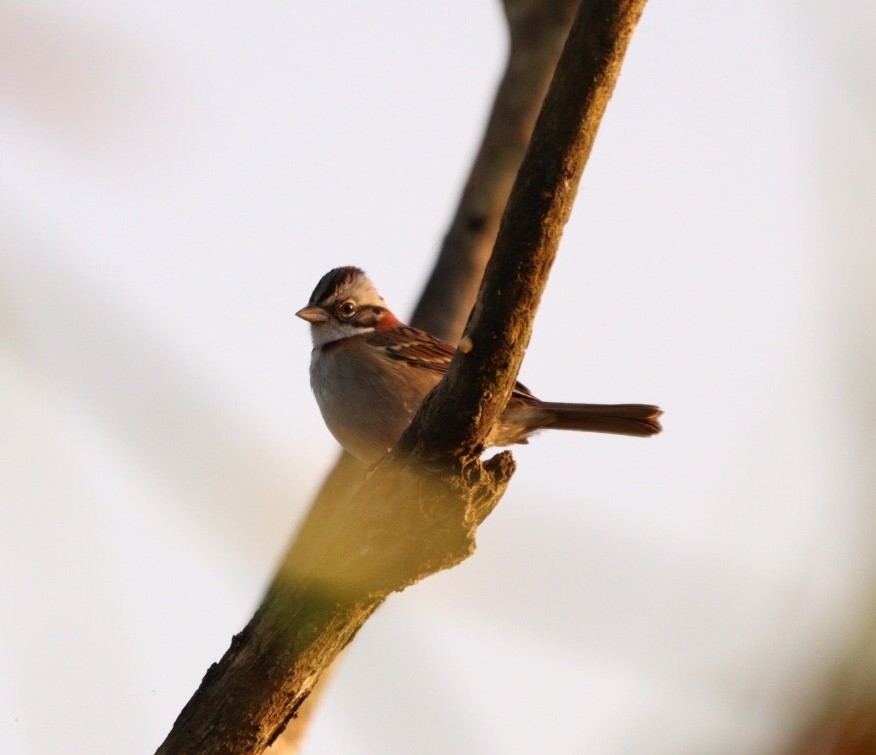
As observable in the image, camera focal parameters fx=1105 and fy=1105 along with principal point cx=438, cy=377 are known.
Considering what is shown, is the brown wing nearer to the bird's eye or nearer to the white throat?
the white throat

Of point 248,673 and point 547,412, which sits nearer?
point 248,673

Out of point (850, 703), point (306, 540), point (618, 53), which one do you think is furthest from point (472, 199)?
point (850, 703)

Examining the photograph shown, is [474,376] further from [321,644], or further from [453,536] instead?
[321,644]

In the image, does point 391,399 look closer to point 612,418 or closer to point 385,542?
point 612,418

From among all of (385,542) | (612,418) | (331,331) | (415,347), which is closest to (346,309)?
(331,331)

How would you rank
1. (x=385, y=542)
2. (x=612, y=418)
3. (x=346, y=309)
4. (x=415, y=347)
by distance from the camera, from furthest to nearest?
(x=346, y=309), (x=415, y=347), (x=612, y=418), (x=385, y=542)

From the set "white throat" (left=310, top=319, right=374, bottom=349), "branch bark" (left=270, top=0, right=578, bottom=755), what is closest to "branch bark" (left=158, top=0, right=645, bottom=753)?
"white throat" (left=310, top=319, right=374, bottom=349)
